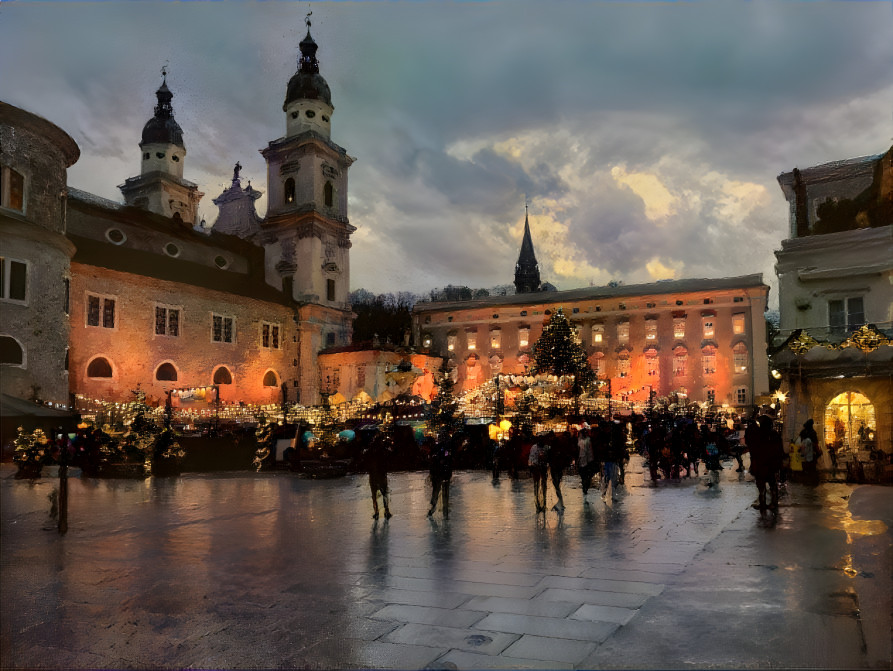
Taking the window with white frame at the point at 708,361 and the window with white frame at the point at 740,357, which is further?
the window with white frame at the point at 708,361

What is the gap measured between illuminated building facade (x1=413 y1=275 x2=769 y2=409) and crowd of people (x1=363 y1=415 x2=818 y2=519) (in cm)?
3522

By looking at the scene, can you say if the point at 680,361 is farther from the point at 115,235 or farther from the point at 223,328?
the point at 115,235

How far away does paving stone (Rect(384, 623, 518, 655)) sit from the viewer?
213 inches

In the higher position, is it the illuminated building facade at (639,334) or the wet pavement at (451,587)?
the illuminated building facade at (639,334)

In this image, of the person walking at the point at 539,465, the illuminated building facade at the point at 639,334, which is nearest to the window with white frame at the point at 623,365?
the illuminated building facade at the point at 639,334

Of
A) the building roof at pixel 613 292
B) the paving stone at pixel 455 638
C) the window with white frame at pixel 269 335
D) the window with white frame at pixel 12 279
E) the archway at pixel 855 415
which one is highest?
the building roof at pixel 613 292

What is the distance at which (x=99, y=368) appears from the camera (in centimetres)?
3478

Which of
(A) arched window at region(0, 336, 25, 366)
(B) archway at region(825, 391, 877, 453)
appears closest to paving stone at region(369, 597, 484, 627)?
(B) archway at region(825, 391, 877, 453)

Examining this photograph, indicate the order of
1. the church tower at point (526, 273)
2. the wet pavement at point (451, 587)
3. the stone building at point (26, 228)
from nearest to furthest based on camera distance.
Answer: the stone building at point (26, 228), the wet pavement at point (451, 587), the church tower at point (526, 273)

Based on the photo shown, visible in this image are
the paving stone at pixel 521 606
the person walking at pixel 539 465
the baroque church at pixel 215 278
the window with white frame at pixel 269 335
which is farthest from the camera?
the window with white frame at pixel 269 335

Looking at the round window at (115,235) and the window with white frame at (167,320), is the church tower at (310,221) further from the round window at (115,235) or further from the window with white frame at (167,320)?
the round window at (115,235)

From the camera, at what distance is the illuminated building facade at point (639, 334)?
58.6 metres

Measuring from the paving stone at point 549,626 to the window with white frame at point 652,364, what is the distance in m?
58.1

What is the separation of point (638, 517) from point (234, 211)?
4991 centimetres
